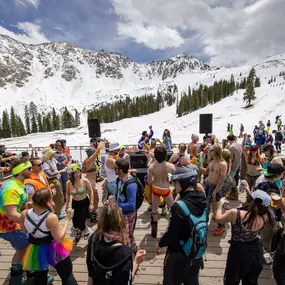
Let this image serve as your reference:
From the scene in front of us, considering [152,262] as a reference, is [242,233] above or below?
above

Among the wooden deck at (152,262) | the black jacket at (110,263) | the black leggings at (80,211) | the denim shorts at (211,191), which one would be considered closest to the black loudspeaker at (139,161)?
the wooden deck at (152,262)

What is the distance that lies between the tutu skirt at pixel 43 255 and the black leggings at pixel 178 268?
4.00 feet

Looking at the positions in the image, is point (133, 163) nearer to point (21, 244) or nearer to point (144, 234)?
point (144, 234)

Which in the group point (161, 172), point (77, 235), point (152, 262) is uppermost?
point (161, 172)

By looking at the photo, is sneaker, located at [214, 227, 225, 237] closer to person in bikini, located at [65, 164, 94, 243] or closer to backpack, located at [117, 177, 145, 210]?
backpack, located at [117, 177, 145, 210]

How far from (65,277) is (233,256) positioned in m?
2.02

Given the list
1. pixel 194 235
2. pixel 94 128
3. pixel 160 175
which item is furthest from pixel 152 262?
pixel 94 128

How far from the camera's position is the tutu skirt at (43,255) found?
2412 millimetres

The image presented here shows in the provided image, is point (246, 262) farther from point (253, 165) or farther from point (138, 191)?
point (253, 165)

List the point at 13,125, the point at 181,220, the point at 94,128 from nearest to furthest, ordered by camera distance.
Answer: the point at 181,220 → the point at 94,128 → the point at 13,125

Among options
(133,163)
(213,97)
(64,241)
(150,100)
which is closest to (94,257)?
(64,241)

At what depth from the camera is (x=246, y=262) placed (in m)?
2.28

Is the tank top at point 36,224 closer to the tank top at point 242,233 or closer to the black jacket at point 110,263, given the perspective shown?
the black jacket at point 110,263

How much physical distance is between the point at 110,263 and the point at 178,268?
876 millimetres
